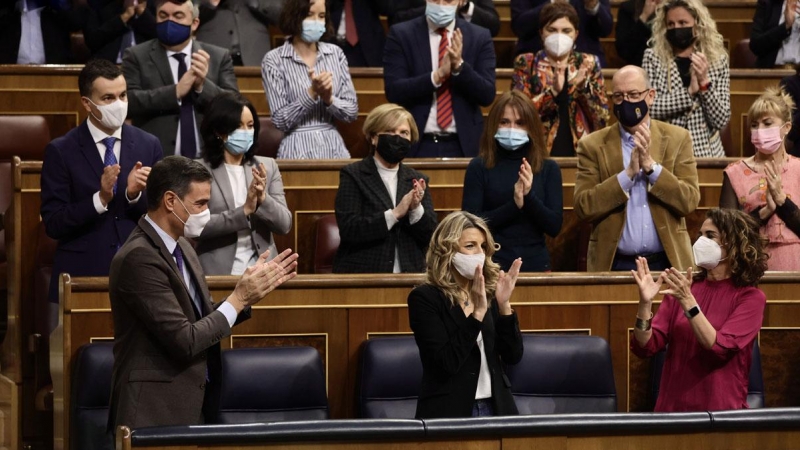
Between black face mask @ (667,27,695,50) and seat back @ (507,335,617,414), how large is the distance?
71.2 inches

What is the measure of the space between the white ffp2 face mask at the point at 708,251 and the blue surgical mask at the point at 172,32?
2.27 metres

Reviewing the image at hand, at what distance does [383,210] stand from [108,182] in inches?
37.1

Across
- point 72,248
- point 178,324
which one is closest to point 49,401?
point 72,248

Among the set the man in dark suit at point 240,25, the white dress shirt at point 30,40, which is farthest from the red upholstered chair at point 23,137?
the man in dark suit at point 240,25

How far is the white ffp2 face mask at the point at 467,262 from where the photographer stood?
10.9 feet

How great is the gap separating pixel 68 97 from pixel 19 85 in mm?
215

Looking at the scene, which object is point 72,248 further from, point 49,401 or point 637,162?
point 637,162

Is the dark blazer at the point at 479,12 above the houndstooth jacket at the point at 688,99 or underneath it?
above

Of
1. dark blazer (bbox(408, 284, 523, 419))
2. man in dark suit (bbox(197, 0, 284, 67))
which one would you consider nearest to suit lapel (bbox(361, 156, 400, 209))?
dark blazer (bbox(408, 284, 523, 419))

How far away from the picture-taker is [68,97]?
5613 millimetres

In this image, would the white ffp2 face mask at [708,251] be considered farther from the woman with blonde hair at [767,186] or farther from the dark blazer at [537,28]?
the dark blazer at [537,28]

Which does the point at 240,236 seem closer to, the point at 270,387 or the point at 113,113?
the point at 113,113

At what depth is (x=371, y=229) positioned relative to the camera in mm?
4148

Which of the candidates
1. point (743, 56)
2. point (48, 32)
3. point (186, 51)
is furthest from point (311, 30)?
point (743, 56)
